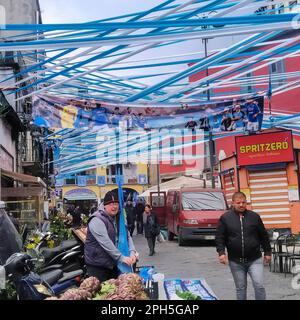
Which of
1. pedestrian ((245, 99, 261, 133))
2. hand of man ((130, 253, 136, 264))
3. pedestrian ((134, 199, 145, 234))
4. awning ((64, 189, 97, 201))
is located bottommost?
pedestrian ((134, 199, 145, 234))

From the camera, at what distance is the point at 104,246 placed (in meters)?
5.60

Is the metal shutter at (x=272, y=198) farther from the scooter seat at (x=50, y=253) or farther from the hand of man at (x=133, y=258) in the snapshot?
the hand of man at (x=133, y=258)

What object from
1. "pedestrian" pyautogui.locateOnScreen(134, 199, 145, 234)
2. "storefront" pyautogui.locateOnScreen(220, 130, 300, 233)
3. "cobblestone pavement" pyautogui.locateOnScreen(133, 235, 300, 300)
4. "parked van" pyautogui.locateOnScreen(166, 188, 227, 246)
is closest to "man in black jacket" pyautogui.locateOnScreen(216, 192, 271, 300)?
"cobblestone pavement" pyautogui.locateOnScreen(133, 235, 300, 300)

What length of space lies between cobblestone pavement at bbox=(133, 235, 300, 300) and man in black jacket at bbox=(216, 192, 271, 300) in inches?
78.0

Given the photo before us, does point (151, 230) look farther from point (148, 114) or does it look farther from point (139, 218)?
point (139, 218)

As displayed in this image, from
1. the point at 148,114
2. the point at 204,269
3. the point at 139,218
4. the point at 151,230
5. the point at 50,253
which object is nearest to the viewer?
the point at 50,253

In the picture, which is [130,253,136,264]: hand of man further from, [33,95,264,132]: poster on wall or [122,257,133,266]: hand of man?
[33,95,264,132]: poster on wall

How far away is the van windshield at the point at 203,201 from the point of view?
19.6 m

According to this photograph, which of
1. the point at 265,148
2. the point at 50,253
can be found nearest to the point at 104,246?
the point at 50,253

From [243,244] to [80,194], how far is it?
179ft

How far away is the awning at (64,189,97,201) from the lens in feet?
194

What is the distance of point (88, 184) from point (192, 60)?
50.0 metres

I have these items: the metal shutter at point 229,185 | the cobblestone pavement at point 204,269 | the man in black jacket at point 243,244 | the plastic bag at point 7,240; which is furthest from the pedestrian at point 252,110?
the plastic bag at point 7,240

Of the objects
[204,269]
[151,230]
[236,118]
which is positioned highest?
[236,118]
